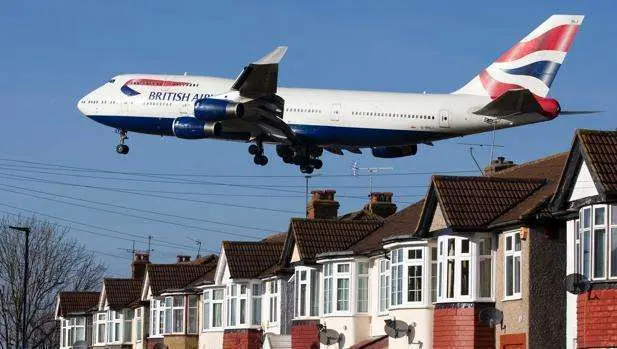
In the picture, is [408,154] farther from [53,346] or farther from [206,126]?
[53,346]

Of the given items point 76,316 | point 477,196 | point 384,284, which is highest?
point 477,196

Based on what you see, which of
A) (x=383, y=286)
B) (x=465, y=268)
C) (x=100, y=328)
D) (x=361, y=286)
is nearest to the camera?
(x=465, y=268)

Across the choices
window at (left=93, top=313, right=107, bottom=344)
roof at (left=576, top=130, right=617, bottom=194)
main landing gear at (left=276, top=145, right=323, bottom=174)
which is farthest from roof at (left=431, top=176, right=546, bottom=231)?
window at (left=93, top=313, right=107, bottom=344)

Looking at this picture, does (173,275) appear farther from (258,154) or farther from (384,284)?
(384,284)

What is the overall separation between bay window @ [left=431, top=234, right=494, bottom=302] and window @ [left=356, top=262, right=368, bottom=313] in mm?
9734

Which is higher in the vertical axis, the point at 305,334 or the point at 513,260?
the point at 513,260

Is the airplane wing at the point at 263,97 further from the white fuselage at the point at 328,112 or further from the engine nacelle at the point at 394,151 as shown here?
the engine nacelle at the point at 394,151

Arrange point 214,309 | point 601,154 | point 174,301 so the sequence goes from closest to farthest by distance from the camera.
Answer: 1. point 601,154
2. point 214,309
3. point 174,301

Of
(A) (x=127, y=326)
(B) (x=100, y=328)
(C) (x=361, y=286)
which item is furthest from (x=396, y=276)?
(B) (x=100, y=328)

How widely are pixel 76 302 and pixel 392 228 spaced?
52402 millimetres

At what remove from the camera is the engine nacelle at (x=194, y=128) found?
70.4m

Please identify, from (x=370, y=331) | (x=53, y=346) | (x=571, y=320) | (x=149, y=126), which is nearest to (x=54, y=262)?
(x=53, y=346)

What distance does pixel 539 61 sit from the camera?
7212 centimetres

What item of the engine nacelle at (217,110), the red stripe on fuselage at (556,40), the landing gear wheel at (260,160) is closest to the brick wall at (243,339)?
the landing gear wheel at (260,160)
